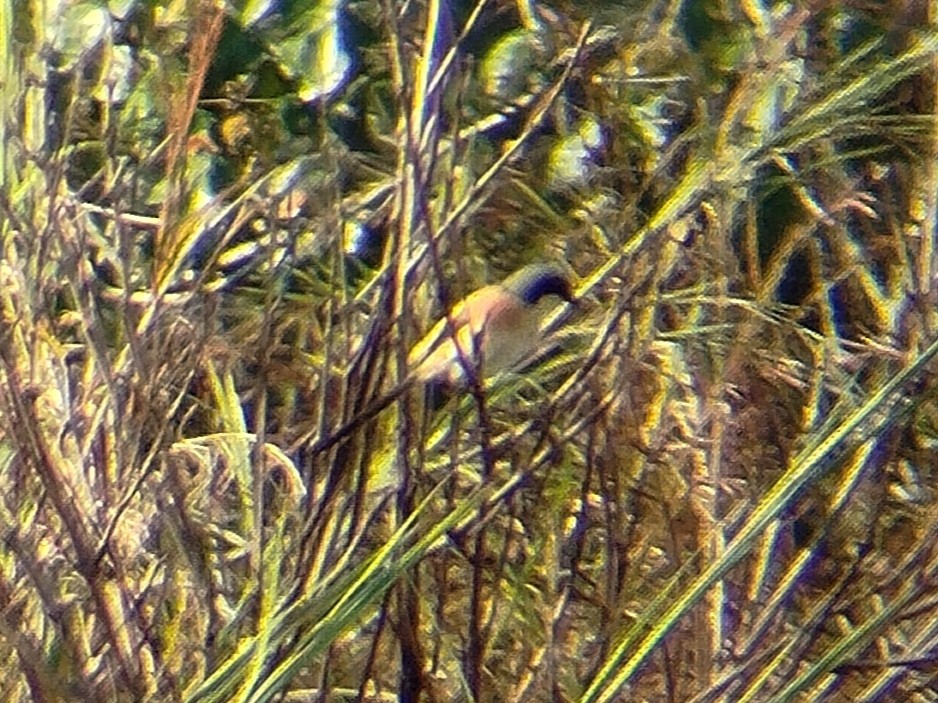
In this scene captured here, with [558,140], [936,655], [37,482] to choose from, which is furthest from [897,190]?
[37,482]

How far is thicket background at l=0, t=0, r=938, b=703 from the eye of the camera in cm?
92

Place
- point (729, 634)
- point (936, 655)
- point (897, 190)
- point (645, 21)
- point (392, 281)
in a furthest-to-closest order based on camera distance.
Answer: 1. point (897, 190)
2. point (645, 21)
3. point (729, 634)
4. point (936, 655)
5. point (392, 281)

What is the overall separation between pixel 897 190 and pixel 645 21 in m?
0.54

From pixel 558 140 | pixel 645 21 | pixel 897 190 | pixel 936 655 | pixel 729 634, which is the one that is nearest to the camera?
pixel 936 655

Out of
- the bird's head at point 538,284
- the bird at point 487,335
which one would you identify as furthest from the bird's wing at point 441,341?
the bird's head at point 538,284

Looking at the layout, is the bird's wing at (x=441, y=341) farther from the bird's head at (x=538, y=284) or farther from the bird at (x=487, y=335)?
the bird's head at (x=538, y=284)

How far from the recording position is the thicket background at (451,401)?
0.92 metres

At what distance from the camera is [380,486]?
3.35 feet

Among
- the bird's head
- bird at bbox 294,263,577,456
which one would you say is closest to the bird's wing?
bird at bbox 294,263,577,456

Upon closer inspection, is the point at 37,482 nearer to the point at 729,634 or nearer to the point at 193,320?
the point at 193,320

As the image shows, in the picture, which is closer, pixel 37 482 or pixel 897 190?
pixel 37 482

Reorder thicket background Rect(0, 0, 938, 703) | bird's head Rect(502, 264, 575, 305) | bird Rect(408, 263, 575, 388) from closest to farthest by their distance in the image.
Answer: thicket background Rect(0, 0, 938, 703) → bird Rect(408, 263, 575, 388) → bird's head Rect(502, 264, 575, 305)

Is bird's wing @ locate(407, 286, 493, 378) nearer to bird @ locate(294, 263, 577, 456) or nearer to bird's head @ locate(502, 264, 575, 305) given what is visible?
bird @ locate(294, 263, 577, 456)

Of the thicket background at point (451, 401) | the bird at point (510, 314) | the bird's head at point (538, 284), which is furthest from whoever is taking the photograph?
the bird's head at point (538, 284)
